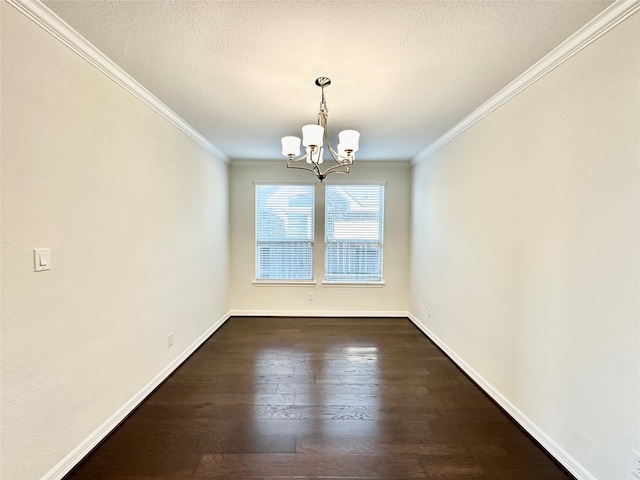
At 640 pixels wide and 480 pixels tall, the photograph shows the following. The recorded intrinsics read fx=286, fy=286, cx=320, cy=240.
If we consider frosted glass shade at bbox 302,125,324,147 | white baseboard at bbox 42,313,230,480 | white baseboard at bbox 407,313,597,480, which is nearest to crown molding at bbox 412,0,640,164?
frosted glass shade at bbox 302,125,324,147

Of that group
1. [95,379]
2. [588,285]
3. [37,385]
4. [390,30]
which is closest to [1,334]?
[37,385]

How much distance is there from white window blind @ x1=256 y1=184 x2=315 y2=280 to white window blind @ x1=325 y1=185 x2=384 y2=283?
317mm

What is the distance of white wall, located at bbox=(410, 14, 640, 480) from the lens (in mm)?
1405

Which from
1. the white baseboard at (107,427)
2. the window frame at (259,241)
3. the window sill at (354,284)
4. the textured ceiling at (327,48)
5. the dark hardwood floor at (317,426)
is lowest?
the dark hardwood floor at (317,426)

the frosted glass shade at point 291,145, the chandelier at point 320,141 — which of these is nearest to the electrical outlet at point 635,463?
the chandelier at point 320,141

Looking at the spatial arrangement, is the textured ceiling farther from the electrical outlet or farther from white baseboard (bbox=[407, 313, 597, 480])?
white baseboard (bbox=[407, 313, 597, 480])

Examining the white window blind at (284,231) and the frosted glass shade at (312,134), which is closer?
the frosted glass shade at (312,134)

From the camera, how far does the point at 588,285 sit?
158 centimetres

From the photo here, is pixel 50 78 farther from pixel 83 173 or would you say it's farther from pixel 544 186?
pixel 544 186

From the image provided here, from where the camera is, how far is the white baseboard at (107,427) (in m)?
1.61

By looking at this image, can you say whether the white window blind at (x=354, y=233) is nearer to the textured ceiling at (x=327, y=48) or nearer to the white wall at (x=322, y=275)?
the white wall at (x=322, y=275)

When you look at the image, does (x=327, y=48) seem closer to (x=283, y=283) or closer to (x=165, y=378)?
(x=165, y=378)

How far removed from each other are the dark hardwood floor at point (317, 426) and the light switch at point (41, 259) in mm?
1234

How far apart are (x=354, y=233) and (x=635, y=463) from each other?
370 cm
